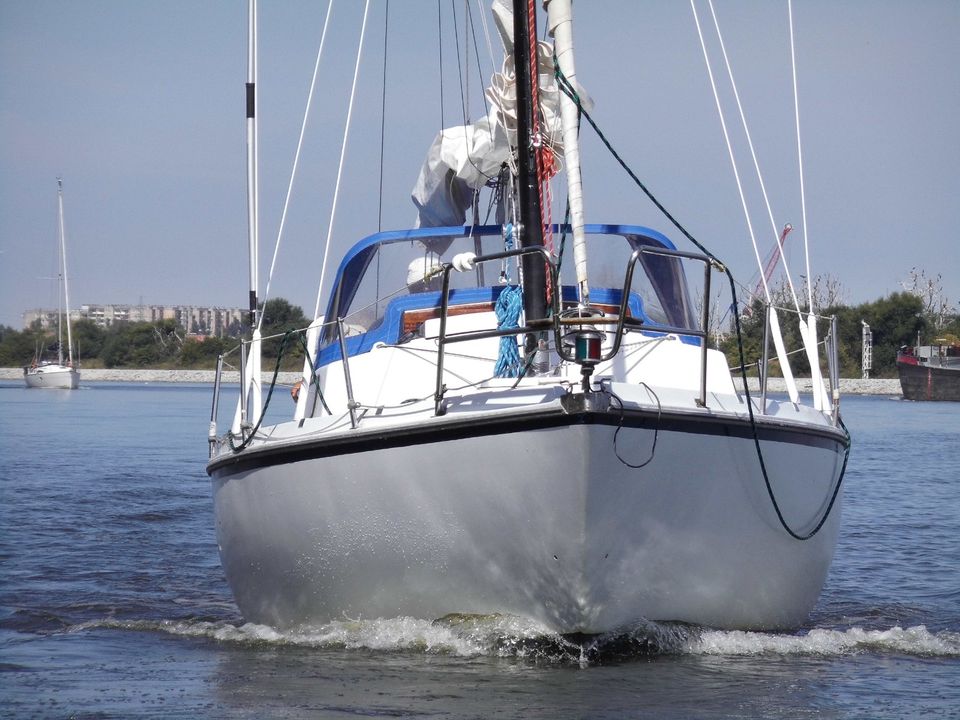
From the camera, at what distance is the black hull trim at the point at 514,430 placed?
19.3ft

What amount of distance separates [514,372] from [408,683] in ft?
6.16

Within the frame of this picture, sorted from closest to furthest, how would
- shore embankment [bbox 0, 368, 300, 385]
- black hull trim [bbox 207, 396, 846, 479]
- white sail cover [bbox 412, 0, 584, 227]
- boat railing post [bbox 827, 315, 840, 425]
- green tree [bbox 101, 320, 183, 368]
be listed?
black hull trim [bbox 207, 396, 846, 479], boat railing post [bbox 827, 315, 840, 425], white sail cover [bbox 412, 0, 584, 227], shore embankment [bbox 0, 368, 300, 385], green tree [bbox 101, 320, 183, 368]

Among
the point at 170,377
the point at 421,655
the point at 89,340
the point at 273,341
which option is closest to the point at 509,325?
the point at 421,655

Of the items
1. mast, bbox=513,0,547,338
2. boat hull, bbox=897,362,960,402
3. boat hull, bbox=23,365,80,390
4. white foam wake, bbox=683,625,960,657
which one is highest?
mast, bbox=513,0,547,338

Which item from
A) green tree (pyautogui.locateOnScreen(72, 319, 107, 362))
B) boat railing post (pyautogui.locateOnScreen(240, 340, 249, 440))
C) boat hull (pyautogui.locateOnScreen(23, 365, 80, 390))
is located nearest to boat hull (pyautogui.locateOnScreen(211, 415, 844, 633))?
boat railing post (pyautogui.locateOnScreen(240, 340, 249, 440))

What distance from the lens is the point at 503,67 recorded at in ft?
26.7

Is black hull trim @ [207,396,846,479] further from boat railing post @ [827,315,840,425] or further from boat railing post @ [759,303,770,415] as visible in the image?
boat railing post @ [827,315,840,425]

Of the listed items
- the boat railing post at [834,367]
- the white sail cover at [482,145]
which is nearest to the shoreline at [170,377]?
the white sail cover at [482,145]

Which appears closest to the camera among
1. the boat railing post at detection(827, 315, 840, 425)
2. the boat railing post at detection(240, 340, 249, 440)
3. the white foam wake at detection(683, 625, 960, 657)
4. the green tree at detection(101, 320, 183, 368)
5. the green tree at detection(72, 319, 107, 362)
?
the white foam wake at detection(683, 625, 960, 657)

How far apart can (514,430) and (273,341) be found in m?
49.5

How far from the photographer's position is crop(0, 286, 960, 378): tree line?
231 feet

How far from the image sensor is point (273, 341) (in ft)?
179

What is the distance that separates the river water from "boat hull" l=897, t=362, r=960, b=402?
49.7 meters

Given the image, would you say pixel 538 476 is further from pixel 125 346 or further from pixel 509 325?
pixel 125 346
